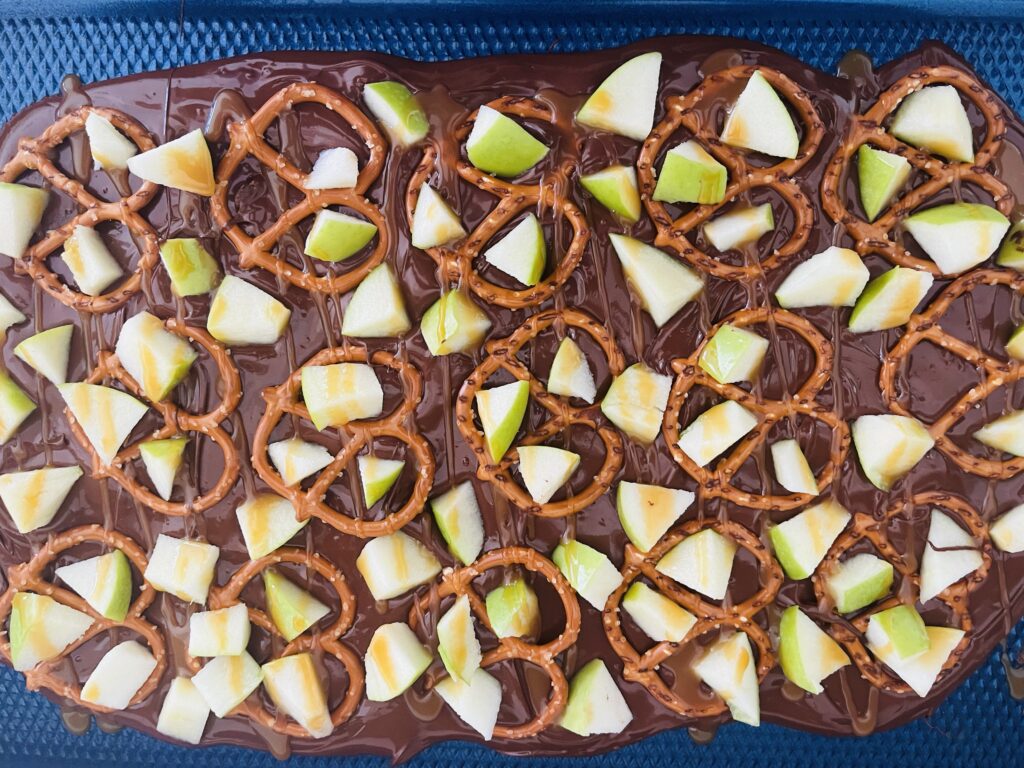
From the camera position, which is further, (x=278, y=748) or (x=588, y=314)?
(x=278, y=748)

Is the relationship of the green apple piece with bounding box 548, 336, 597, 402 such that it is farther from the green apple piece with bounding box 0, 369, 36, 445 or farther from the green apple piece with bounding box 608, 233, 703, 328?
the green apple piece with bounding box 0, 369, 36, 445

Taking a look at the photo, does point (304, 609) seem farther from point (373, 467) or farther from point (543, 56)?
point (543, 56)

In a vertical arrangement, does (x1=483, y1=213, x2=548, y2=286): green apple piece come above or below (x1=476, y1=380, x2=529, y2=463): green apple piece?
above

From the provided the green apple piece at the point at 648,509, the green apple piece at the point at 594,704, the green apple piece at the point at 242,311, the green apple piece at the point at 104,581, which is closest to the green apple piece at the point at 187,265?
the green apple piece at the point at 242,311

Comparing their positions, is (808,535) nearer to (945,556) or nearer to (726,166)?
(945,556)

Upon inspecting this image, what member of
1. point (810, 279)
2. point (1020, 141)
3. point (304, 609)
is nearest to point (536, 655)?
point (304, 609)

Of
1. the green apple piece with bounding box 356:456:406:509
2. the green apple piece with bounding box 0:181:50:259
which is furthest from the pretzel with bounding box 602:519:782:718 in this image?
the green apple piece with bounding box 0:181:50:259

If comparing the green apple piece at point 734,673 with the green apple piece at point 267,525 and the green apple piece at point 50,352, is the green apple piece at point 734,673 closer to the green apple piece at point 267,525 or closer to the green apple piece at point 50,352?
the green apple piece at point 267,525
